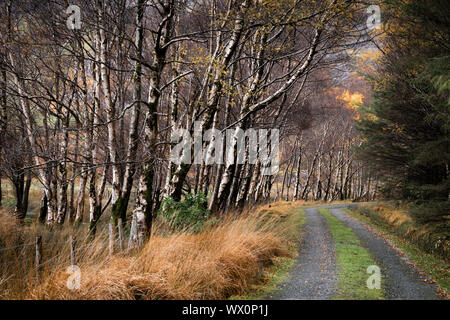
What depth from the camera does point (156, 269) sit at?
4.51 metres

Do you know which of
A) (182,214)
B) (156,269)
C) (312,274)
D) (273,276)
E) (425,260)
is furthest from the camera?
(425,260)

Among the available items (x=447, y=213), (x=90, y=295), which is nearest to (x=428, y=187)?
(x=447, y=213)

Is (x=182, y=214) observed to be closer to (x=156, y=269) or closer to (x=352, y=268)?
(x=156, y=269)

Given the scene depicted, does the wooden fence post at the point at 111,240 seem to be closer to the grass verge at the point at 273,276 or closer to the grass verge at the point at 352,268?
the grass verge at the point at 273,276

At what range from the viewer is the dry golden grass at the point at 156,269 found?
3.65 metres

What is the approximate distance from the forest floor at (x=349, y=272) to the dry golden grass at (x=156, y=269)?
0.83 metres

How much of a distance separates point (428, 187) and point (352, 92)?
22.2 metres

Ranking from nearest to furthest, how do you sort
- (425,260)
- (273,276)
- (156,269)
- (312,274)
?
(156,269)
(273,276)
(312,274)
(425,260)

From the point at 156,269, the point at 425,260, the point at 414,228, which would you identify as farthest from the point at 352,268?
the point at 414,228

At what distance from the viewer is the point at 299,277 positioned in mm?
6008

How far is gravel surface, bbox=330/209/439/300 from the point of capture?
17.4 feet

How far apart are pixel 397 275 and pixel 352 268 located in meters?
0.97

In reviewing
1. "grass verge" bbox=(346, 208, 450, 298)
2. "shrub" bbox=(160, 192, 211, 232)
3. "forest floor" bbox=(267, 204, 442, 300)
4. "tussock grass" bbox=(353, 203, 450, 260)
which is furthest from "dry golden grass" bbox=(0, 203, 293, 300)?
"tussock grass" bbox=(353, 203, 450, 260)

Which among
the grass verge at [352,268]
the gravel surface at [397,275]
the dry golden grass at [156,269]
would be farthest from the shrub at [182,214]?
the gravel surface at [397,275]
